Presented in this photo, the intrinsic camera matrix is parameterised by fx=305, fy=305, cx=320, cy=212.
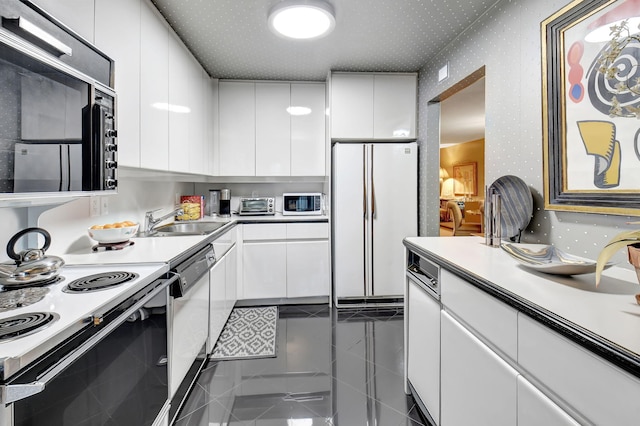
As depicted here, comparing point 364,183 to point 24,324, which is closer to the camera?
point 24,324

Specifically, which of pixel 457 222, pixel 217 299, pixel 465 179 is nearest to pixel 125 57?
pixel 217 299

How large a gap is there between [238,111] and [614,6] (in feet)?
9.69

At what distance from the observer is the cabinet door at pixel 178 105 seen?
2184 millimetres

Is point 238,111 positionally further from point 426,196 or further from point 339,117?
point 426,196

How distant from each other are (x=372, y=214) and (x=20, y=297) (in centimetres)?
259

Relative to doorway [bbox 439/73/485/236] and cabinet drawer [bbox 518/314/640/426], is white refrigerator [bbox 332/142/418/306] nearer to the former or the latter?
doorway [bbox 439/73/485/236]

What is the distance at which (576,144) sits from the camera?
53.2 inches

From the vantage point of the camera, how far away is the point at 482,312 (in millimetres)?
1033

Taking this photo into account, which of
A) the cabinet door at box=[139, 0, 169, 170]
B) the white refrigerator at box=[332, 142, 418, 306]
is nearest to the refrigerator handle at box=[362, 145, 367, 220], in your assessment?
the white refrigerator at box=[332, 142, 418, 306]

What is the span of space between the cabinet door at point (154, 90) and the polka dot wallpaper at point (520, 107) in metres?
2.13

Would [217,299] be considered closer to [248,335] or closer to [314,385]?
[248,335]

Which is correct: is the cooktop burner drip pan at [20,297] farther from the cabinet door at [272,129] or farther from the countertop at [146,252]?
the cabinet door at [272,129]

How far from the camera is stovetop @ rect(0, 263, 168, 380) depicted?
0.66m

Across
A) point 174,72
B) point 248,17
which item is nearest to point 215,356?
point 174,72
